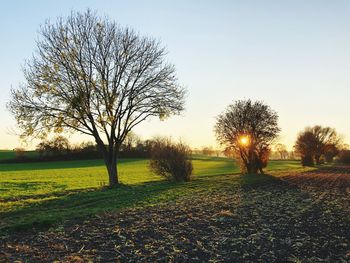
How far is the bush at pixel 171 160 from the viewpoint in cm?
4309

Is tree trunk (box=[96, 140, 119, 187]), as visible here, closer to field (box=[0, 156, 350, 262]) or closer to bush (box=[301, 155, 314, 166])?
field (box=[0, 156, 350, 262])

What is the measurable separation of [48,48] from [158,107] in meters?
11.1

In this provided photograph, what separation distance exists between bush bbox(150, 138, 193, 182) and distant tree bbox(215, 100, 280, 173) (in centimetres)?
1967

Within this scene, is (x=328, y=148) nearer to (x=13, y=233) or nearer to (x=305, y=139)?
(x=305, y=139)

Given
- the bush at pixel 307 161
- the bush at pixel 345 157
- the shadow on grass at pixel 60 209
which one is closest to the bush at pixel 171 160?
the shadow on grass at pixel 60 209

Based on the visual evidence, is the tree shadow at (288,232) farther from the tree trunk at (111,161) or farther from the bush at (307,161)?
the bush at (307,161)

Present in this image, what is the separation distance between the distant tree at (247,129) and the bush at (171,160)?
19.7m

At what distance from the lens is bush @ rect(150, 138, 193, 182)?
43.1m

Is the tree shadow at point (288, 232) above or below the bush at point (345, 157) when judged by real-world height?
below

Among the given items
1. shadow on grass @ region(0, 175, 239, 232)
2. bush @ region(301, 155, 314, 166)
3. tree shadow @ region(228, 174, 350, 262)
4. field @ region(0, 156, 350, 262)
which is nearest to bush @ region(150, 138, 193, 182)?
shadow on grass @ region(0, 175, 239, 232)

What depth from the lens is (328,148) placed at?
135 meters

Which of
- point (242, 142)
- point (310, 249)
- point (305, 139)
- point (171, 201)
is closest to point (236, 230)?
point (310, 249)

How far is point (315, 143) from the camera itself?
12244 centimetres

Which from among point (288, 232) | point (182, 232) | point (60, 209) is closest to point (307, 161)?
point (60, 209)
